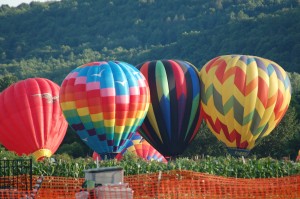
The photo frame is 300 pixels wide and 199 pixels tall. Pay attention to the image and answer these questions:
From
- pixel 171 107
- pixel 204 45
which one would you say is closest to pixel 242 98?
pixel 171 107

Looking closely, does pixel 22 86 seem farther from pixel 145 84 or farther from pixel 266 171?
pixel 266 171

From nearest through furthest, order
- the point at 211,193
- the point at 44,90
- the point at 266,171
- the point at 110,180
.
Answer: the point at 110,180 → the point at 211,193 → the point at 266,171 → the point at 44,90

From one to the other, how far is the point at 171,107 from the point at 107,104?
3.15 metres

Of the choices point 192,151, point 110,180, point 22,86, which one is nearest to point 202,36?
point 192,151

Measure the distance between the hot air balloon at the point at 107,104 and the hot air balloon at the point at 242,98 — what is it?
3350mm

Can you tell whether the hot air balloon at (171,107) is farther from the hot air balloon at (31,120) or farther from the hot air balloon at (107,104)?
the hot air balloon at (31,120)

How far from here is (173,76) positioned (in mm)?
42562

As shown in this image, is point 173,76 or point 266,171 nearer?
point 266,171

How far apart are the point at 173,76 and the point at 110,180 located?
72.4ft

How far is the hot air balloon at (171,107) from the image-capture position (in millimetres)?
42219

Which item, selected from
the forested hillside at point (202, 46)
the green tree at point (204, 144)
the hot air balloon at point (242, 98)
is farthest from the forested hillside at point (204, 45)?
the hot air balloon at point (242, 98)

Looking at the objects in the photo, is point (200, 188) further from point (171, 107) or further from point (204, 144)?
point (204, 144)

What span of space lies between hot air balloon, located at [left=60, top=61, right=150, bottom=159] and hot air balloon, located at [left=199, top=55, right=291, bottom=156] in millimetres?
3350

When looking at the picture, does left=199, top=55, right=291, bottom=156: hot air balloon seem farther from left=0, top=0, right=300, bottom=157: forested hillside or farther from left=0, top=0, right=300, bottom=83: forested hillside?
left=0, top=0, right=300, bottom=83: forested hillside
